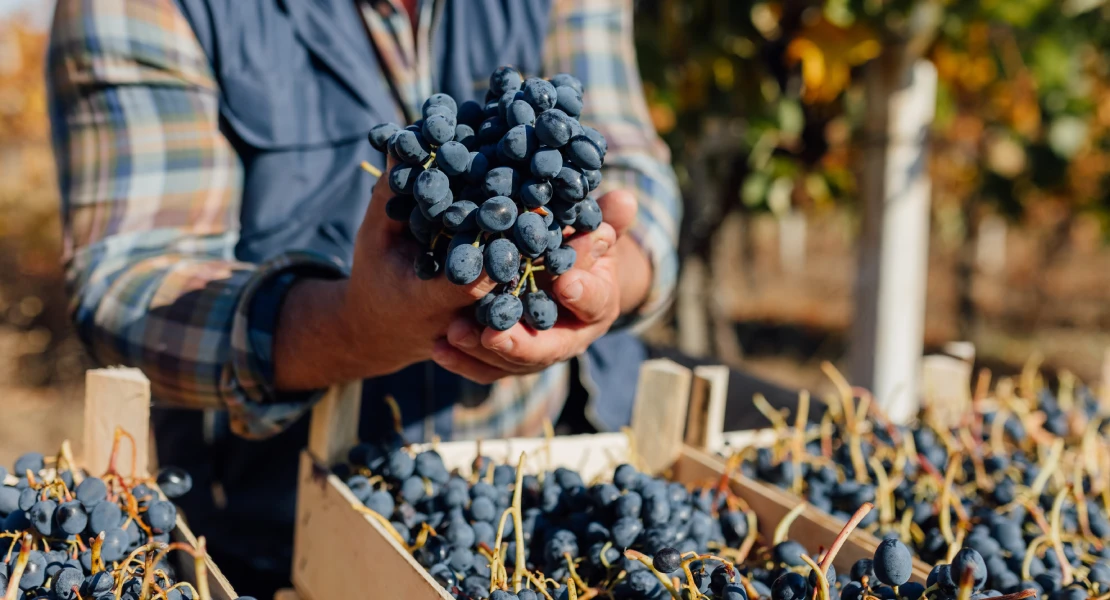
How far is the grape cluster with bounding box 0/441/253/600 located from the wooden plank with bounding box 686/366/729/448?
27.8 inches

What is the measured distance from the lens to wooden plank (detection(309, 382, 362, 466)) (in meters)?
0.97

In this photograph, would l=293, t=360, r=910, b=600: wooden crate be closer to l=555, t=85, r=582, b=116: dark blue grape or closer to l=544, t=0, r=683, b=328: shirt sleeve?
l=544, t=0, r=683, b=328: shirt sleeve

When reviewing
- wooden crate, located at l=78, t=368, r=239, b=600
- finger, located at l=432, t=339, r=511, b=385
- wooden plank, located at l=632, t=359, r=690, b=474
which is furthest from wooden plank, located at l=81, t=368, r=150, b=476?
wooden plank, located at l=632, t=359, r=690, b=474

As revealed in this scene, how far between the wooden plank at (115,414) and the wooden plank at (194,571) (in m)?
0.09

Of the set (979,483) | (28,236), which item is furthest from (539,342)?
(28,236)

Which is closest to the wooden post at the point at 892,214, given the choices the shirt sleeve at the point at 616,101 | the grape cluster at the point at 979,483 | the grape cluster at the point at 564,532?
the grape cluster at the point at 979,483

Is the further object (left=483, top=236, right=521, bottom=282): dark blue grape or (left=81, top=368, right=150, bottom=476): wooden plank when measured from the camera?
(left=81, top=368, right=150, bottom=476): wooden plank

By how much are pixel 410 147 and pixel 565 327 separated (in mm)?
255

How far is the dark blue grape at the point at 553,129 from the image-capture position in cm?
67

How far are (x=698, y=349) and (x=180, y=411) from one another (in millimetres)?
2516

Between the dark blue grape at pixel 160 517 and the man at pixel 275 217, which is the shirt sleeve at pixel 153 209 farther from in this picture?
the dark blue grape at pixel 160 517

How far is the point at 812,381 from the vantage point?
518cm

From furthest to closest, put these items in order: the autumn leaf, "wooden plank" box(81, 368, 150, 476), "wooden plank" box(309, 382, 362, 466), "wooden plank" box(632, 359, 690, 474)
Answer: the autumn leaf < "wooden plank" box(632, 359, 690, 474) < "wooden plank" box(309, 382, 362, 466) < "wooden plank" box(81, 368, 150, 476)

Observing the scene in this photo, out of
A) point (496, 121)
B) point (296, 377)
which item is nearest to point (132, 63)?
point (296, 377)
